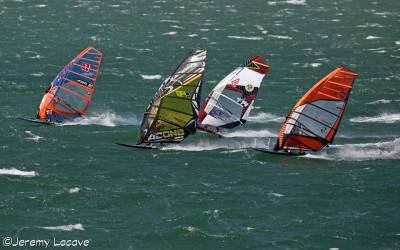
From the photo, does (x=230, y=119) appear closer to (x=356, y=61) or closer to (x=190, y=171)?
(x=190, y=171)

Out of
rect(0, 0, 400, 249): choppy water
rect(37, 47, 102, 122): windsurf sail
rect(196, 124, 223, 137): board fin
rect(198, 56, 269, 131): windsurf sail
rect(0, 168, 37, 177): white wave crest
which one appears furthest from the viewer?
rect(37, 47, 102, 122): windsurf sail

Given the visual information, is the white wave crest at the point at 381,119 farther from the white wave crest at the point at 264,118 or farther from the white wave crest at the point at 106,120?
the white wave crest at the point at 106,120

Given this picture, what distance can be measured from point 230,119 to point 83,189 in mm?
24069

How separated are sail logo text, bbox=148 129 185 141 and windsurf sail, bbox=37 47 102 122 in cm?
1420

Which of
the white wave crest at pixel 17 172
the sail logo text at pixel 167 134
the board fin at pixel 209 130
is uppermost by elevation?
the sail logo text at pixel 167 134

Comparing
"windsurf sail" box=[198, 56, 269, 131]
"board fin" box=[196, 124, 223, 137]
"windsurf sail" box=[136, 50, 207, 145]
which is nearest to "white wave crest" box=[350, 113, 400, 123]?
"windsurf sail" box=[198, 56, 269, 131]

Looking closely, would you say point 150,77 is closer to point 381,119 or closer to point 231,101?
point 231,101

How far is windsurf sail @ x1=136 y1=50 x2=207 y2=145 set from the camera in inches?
4230

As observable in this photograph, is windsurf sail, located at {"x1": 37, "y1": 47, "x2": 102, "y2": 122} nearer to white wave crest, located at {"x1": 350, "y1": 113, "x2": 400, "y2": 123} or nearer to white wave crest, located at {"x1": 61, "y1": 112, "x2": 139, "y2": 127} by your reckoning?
white wave crest, located at {"x1": 61, "y1": 112, "x2": 139, "y2": 127}

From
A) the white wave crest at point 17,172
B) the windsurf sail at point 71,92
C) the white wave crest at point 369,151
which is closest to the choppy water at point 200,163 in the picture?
the white wave crest at point 17,172

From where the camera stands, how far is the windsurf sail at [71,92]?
392 feet

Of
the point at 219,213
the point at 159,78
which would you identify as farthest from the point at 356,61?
the point at 219,213

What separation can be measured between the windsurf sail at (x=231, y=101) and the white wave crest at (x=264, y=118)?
6131 mm

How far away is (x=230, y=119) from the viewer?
115 meters
